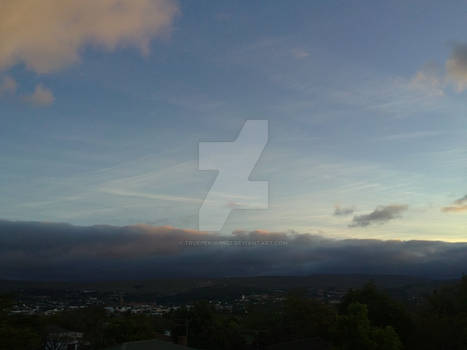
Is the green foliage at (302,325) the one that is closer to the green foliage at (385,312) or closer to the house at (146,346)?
the green foliage at (385,312)

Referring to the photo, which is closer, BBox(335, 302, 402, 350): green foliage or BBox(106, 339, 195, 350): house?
BBox(106, 339, 195, 350): house

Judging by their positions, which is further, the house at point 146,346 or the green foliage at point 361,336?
the green foliage at point 361,336

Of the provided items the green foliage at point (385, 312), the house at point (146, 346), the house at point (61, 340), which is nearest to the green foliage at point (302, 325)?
the green foliage at point (385, 312)

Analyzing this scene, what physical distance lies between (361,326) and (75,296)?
420 feet

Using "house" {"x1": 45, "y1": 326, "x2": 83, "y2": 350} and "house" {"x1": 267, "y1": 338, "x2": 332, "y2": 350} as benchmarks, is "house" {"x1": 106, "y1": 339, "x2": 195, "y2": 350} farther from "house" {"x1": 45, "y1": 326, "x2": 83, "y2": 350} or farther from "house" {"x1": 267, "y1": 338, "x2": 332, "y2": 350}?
"house" {"x1": 45, "y1": 326, "x2": 83, "y2": 350}

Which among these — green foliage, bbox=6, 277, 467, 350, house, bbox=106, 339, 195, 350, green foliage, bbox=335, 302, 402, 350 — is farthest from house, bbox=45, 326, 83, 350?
green foliage, bbox=335, 302, 402, 350

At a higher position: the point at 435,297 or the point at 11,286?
the point at 435,297

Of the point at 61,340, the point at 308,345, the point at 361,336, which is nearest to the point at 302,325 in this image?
the point at 308,345

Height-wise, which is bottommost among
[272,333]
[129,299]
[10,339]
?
[129,299]

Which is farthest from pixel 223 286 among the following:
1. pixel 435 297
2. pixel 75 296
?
pixel 435 297

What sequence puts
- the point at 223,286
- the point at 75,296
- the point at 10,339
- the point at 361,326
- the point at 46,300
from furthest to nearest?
the point at 223,286, the point at 75,296, the point at 46,300, the point at 10,339, the point at 361,326

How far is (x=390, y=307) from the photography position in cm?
4028

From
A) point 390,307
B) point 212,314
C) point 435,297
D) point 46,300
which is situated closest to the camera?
point 390,307

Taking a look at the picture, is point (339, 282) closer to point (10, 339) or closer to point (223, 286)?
point (223, 286)
